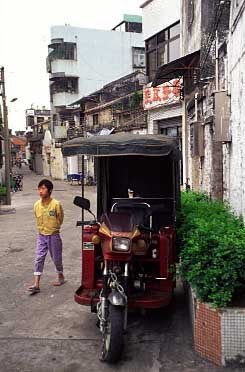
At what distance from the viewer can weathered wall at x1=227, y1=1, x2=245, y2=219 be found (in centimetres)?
535

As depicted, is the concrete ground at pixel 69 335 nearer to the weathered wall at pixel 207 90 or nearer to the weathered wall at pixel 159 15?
the weathered wall at pixel 207 90

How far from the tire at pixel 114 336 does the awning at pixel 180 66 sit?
8.30m

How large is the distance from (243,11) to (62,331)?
4.49 m

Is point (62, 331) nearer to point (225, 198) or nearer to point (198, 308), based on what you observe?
point (198, 308)

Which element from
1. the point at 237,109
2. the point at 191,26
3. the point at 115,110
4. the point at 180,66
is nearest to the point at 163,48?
the point at 191,26

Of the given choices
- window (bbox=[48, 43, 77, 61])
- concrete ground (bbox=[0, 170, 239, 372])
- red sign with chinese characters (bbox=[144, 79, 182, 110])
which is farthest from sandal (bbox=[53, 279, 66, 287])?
window (bbox=[48, 43, 77, 61])

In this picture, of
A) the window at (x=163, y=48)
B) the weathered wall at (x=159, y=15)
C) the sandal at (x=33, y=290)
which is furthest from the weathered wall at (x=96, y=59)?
the sandal at (x=33, y=290)

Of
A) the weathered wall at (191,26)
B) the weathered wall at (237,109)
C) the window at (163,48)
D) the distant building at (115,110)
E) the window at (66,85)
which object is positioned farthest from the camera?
the window at (66,85)

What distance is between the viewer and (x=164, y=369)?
12.8 ft

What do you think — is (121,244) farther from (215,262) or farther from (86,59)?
(86,59)

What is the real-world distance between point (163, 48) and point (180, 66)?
669 centimetres

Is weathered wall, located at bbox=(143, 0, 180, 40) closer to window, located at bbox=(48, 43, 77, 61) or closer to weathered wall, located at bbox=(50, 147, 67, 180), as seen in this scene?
window, located at bbox=(48, 43, 77, 61)

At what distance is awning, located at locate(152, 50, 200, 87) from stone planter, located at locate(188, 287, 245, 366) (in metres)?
8.25

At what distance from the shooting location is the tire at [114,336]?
13.0ft
